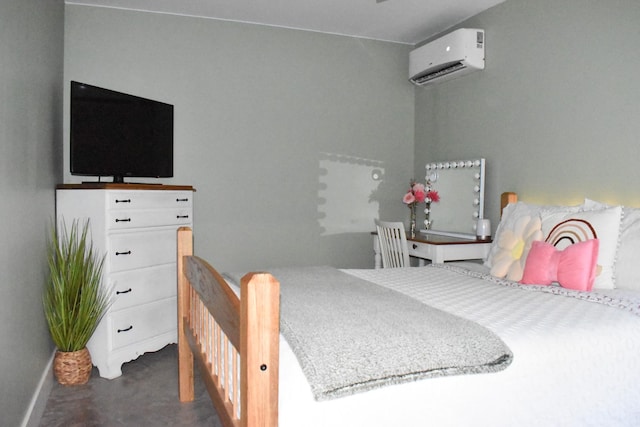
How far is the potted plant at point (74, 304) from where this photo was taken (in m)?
2.49

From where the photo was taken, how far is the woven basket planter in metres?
2.54

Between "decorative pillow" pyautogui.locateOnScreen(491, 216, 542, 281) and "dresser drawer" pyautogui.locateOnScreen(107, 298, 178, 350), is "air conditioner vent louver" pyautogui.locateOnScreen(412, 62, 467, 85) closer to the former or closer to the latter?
"decorative pillow" pyautogui.locateOnScreen(491, 216, 542, 281)

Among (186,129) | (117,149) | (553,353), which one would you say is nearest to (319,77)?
(186,129)

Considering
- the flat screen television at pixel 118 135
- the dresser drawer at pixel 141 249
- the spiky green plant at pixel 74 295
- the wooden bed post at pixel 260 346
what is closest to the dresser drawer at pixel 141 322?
the spiky green plant at pixel 74 295

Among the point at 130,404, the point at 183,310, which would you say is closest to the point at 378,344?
the point at 183,310

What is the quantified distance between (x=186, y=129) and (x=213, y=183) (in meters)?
0.46

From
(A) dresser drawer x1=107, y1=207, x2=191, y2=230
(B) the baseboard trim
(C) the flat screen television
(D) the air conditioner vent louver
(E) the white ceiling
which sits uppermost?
(E) the white ceiling

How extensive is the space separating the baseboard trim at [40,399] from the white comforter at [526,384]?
1.41m

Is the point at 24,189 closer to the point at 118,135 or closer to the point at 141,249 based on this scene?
the point at 141,249

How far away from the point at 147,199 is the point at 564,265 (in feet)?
7.33

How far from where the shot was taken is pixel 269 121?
3959 mm

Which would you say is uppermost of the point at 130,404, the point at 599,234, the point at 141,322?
the point at 599,234

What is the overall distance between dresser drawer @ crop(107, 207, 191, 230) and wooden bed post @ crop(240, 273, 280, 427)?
1.84m

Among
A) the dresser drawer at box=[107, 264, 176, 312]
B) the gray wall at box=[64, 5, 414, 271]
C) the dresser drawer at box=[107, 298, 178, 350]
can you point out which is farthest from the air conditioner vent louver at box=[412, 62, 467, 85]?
the dresser drawer at box=[107, 298, 178, 350]
